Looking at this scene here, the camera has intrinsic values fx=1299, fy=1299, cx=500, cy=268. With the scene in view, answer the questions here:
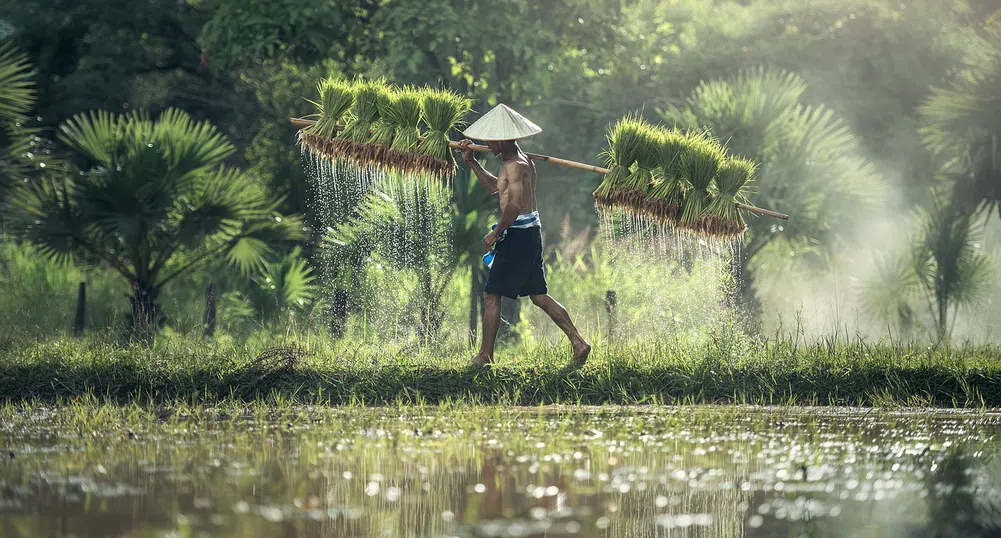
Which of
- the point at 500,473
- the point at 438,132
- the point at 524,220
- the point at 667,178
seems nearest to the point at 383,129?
the point at 438,132

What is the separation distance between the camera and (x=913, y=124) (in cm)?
2530

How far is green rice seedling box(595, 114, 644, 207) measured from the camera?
408 inches

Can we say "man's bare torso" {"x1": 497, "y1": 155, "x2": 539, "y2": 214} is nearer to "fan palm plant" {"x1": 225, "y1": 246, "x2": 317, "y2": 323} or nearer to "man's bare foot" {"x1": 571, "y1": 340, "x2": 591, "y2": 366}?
"man's bare foot" {"x1": 571, "y1": 340, "x2": 591, "y2": 366}

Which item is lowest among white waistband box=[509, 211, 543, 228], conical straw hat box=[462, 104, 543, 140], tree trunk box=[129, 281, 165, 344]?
tree trunk box=[129, 281, 165, 344]

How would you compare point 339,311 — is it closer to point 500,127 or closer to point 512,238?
point 512,238

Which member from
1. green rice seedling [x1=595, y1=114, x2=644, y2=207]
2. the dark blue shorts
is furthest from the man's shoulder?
green rice seedling [x1=595, y1=114, x2=644, y2=207]

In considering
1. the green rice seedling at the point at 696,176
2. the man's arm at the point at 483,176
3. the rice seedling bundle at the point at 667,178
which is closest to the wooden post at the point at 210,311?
the man's arm at the point at 483,176

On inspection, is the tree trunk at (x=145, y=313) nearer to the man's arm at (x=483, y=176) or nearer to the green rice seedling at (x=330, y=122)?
the green rice seedling at (x=330, y=122)

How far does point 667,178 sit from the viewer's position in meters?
10.4

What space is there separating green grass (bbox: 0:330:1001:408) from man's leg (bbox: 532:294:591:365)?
11cm

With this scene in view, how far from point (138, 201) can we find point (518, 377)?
18.5ft

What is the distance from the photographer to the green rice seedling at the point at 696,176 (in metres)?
10.3

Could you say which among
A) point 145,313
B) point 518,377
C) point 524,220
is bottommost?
point 518,377

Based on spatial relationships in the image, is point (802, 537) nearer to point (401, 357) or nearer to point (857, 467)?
point (857, 467)
